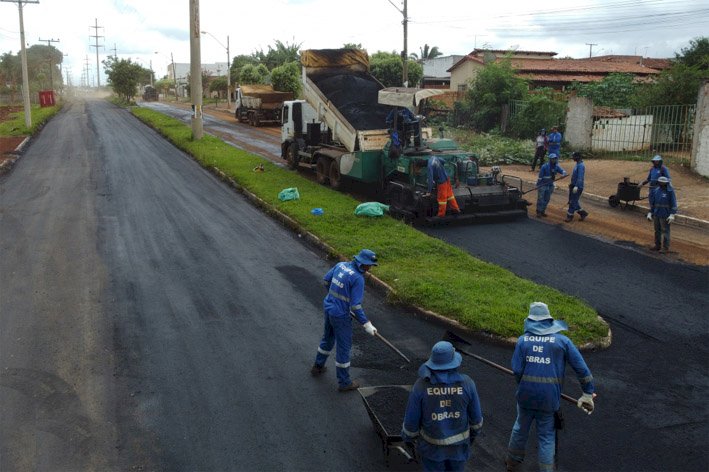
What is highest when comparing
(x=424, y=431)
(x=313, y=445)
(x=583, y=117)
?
(x=583, y=117)

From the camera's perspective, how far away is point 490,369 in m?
7.74

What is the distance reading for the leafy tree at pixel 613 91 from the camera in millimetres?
29031

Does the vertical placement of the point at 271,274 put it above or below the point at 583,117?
below

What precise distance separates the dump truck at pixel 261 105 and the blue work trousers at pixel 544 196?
85.2ft

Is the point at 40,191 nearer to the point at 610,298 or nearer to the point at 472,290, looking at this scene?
the point at 472,290

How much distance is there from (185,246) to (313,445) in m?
7.73

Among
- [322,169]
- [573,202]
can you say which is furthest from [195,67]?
[573,202]

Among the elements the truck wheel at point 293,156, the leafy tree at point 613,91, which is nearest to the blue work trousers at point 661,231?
the truck wheel at point 293,156

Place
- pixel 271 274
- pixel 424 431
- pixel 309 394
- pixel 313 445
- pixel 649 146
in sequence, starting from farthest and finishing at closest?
pixel 649 146, pixel 271 274, pixel 309 394, pixel 313 445, pixel 424 431

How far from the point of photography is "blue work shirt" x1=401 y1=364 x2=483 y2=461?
4.65m

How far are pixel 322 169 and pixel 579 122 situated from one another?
12165 mm

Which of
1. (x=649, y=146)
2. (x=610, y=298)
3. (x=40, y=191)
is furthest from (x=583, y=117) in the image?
(x=40, y=191)

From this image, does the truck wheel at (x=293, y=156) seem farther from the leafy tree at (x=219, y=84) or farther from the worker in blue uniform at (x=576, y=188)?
the leafy tree at (x=219, y=84)

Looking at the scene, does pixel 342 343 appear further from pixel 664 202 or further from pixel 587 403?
pixel 664 202
